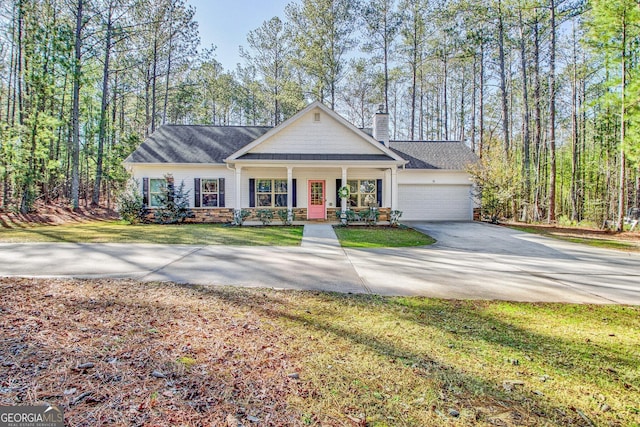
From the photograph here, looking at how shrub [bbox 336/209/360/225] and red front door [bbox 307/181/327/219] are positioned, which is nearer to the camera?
shrub [bbox 336/209/360/225]

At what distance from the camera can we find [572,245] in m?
9.69

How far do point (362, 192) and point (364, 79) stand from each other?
13169 millimetres

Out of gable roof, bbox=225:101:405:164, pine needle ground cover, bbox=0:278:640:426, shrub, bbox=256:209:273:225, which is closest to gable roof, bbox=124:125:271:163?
gable roof, bbox=225:101:405:164

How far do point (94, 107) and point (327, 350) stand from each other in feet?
89.0

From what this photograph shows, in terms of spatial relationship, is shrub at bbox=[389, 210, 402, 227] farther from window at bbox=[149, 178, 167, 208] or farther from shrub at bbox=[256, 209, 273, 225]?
window at bbox=[149, 178, 167, 208]

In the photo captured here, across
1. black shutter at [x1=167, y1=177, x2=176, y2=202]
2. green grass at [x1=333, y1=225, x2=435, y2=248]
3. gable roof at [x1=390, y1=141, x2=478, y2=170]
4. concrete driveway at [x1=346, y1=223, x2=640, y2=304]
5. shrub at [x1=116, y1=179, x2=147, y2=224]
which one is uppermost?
gable roof at [x1=390, y1=141, x2=478, y2=170]

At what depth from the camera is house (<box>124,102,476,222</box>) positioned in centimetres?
1428

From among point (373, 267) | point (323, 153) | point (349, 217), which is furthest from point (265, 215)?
point (373, 267)

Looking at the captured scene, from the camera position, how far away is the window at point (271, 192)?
15617 mm

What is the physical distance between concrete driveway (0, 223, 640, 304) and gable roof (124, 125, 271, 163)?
806 cm

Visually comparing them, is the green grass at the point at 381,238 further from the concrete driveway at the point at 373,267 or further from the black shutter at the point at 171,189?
the black shutter at the point at 171,189

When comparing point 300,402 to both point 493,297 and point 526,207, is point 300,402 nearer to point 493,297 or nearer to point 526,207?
point 493,297

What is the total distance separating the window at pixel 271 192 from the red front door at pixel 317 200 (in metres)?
1.33

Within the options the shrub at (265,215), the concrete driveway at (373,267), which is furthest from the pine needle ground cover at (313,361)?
the shrub at (265,215)
